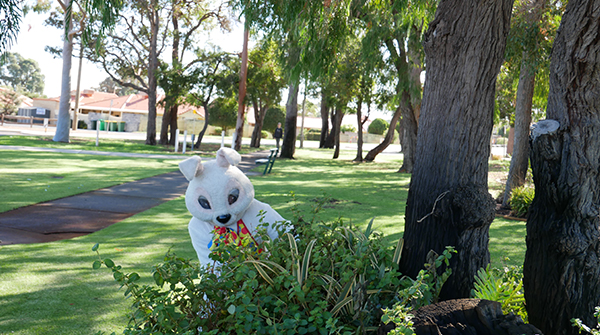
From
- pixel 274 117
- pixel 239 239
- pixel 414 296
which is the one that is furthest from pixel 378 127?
pixel 414 296

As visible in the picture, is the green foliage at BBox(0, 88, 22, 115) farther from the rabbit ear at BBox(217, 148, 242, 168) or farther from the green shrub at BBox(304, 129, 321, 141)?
the rabbit ear at BBox(217, 148, 242, 168)

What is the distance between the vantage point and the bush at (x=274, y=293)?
7.02 ft

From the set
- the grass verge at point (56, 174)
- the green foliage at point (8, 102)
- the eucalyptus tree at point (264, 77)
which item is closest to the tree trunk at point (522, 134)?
the grass verge at point (56, 174)

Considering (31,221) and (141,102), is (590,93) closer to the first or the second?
(31,221)

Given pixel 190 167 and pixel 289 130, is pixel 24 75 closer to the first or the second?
pixel 289 130

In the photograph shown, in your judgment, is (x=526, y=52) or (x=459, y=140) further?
(x=526, y=52)

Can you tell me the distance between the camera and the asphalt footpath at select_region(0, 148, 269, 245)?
5.97m

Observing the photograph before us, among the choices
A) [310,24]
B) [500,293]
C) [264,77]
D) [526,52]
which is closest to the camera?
[500,293]

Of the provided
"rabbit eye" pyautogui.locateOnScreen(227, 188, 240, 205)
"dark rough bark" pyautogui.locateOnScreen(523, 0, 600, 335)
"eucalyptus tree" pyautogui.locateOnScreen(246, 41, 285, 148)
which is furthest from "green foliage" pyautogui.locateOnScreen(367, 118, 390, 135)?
"dark rough bark" pyautogui.locateOnScreen(523, 0, 600, 335)

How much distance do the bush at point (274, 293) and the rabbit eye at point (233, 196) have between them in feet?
2.88

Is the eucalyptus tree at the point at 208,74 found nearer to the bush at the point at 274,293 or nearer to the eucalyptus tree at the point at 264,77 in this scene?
the eucalyptus tree at the point at 264,77

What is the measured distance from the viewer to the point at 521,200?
9320 millimetres

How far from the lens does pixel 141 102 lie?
199 ft

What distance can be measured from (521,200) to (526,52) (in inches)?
125
